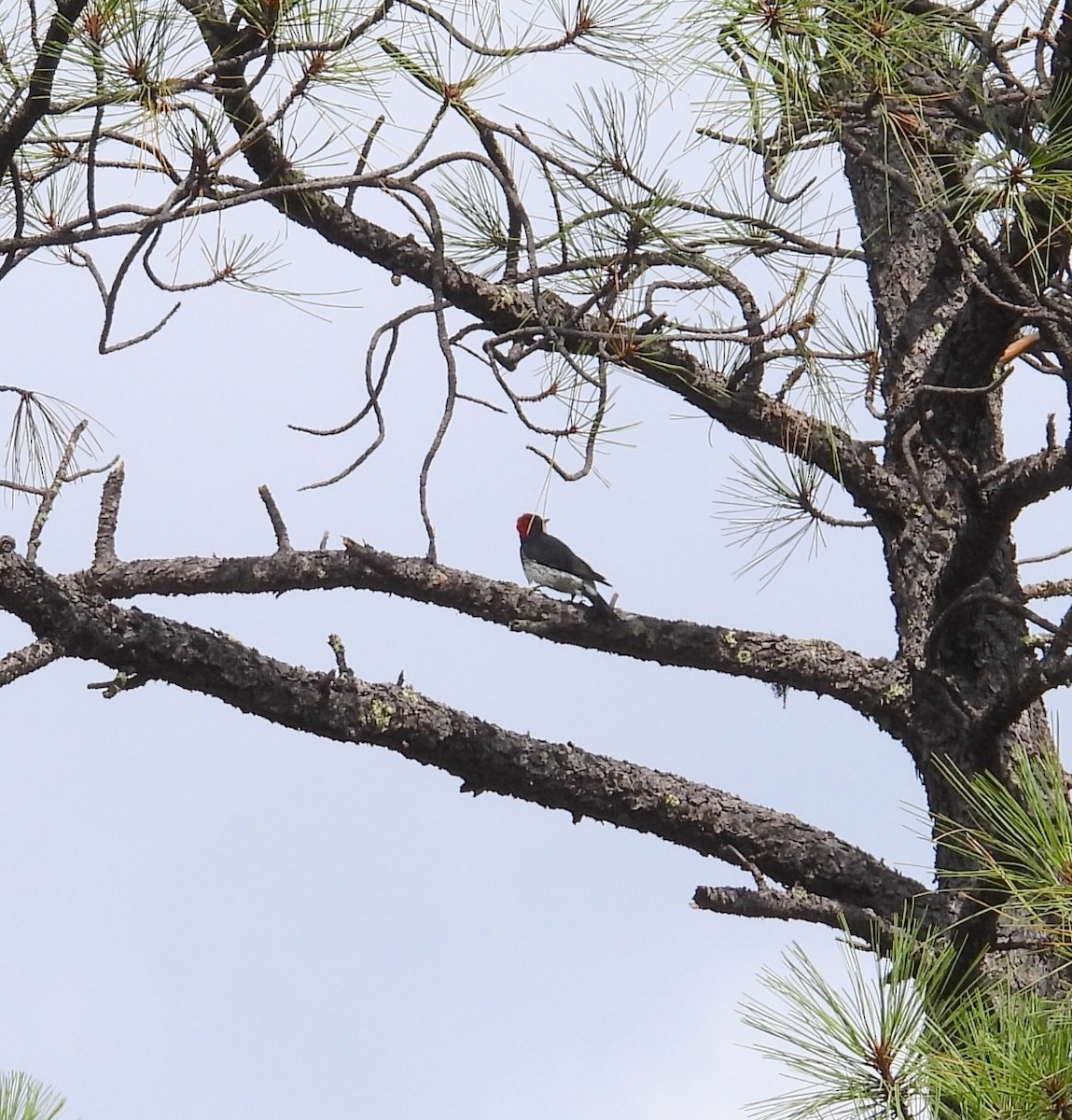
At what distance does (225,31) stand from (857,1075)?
5.50 ft

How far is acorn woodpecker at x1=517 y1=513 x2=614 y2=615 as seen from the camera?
3.71 meters

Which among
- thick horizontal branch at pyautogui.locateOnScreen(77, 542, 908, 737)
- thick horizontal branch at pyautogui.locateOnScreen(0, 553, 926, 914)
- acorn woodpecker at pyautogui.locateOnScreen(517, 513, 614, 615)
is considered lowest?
thick horizontal branch at pyautogui.locateOnScreen(0, 553, 926, 914)

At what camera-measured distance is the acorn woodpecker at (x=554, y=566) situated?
3705 millimetres

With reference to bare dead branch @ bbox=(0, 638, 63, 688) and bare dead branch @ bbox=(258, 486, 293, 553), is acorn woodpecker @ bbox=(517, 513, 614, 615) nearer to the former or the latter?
bare dead branch @ bbox=(258, 486, 293, 553)

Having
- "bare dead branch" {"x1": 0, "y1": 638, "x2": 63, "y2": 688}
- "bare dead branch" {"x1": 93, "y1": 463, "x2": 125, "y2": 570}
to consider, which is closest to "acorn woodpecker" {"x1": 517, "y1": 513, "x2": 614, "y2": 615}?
"bare dead branch" {"x1": 93, "y1": 463, "x2": 125, "y2": 570}

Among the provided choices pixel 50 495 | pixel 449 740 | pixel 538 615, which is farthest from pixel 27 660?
pixel 538 615

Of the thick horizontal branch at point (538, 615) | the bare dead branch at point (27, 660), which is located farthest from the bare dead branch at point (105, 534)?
the bare dead branch at point (27, 660)

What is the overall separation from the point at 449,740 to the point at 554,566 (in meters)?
1.54

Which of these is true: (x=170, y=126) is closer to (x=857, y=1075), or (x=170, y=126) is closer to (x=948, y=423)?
(x=857, y=1075)

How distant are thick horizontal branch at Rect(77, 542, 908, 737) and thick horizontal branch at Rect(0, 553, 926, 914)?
0.28 meters

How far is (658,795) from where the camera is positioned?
8.01 ft

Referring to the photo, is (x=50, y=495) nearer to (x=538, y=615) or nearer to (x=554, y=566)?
(x=538, y=615)

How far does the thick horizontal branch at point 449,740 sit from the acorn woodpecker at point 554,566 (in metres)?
1.15

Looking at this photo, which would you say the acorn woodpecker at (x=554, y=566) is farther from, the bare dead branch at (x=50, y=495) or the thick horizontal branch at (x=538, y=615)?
the bare dead branch at (x=50, y=495)
